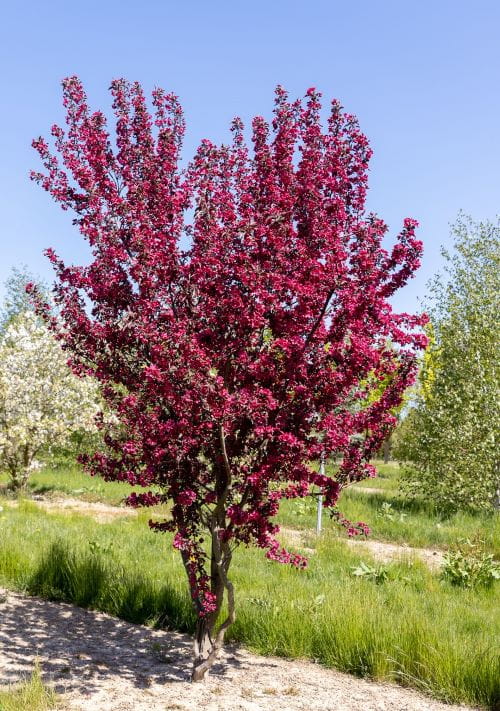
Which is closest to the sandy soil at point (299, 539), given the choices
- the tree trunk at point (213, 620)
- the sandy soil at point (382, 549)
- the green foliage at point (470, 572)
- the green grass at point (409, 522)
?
the sandy soil at point (382, 549)

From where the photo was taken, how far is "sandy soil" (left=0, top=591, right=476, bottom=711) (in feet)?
16.7

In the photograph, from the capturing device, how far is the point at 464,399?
17406 mm

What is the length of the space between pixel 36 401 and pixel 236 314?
45.2 feet

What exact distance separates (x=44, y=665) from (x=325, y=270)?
431 centimetres

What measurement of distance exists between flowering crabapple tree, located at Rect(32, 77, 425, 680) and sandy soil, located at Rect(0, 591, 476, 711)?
1.25ft

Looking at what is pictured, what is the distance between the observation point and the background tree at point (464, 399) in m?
16.5

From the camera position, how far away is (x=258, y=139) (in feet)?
18.2

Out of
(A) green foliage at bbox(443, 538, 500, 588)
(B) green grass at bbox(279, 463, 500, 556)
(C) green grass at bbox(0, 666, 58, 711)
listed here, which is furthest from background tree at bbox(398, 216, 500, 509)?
(C) green grass at bbox(0, 666, 58, 711)

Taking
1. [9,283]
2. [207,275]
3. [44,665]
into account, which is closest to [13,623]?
[44,665]

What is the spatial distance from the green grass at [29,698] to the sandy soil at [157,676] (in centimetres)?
16

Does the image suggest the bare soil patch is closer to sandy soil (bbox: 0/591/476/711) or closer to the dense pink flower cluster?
Answer: sandy soil (bbox: 0/591/476/711)

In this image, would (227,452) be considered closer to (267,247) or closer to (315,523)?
(267,247)

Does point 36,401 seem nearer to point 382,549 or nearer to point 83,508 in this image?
point 83,508

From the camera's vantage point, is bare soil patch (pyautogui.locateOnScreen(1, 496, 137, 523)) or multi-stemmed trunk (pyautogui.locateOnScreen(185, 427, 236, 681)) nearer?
multi-stemmed trunk (pyautogui.locateOnScreen(185, 427, 236, 681))
